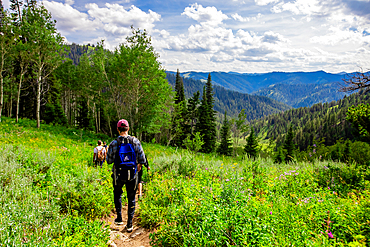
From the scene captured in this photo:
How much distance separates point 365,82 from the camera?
272 inches

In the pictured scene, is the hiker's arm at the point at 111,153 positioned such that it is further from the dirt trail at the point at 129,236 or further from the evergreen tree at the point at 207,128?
the evergreen tree at the point at 207,128

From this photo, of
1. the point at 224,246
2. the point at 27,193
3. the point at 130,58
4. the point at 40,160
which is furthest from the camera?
the point at 130,58

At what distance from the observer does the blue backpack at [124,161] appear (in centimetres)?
435

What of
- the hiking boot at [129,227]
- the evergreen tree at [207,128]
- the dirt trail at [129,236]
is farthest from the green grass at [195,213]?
the evergreen tree at [207,128]

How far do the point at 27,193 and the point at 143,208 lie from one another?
2570 mm

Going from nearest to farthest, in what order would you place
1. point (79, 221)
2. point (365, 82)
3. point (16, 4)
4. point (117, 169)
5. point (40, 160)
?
1. point (79, 221)
2. point (117, 169)
3. point (40, 160)
4. point (365, 82)
5. point (16, 4)

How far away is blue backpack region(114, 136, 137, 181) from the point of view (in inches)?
171

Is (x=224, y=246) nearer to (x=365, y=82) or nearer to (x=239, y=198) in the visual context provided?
(x=239, y=198)

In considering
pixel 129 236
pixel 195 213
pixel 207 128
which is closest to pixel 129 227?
pixel 129 236

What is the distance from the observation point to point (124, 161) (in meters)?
4.36

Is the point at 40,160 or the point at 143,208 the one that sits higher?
the point at 40,160

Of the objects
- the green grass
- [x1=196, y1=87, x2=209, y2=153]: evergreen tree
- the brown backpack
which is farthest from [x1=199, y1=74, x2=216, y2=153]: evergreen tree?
the green grass

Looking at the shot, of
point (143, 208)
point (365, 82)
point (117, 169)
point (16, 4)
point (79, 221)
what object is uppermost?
point (16, 4)

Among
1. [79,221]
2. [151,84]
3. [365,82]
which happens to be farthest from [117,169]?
[151,84]
